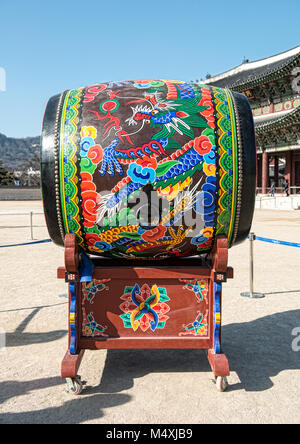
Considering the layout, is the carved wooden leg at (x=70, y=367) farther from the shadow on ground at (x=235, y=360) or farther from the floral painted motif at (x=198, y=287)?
the floral painted motif at (x=198, y=287)

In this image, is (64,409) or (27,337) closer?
(64,409)

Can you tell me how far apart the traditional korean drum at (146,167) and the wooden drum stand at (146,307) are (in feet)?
0.83

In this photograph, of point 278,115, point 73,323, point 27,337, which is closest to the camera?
point 73,323

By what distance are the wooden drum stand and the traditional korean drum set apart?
0.83ft

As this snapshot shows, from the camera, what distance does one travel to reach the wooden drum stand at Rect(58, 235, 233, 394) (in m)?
2.74

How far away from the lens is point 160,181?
245cm

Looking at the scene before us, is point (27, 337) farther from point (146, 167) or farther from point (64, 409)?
point (146, 167)

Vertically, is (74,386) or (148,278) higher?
(148,278)

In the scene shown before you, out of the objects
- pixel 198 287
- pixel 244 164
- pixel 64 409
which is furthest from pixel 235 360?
pixel 244 164

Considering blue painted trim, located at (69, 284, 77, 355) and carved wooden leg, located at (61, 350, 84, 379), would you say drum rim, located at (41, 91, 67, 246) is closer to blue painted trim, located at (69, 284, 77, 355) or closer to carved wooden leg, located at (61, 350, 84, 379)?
blue painted trim, located at (69, 284, 77, 355)

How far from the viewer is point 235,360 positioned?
2992mm

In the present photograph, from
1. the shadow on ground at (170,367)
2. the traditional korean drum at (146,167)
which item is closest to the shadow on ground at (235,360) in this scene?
the shadow on ground at (170,367)

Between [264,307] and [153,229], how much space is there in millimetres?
2233

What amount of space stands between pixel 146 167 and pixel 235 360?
65.3 inches
